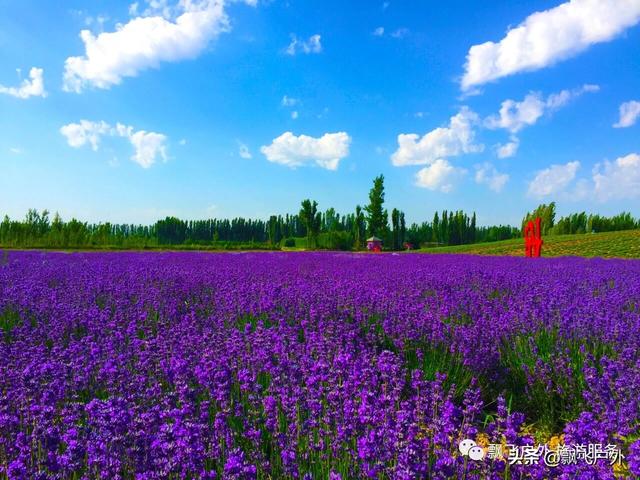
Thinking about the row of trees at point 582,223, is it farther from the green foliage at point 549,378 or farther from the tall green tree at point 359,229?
the green foliage at point 549,378

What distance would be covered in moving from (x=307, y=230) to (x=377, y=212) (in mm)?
10112

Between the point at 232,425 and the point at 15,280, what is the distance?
19.6ft

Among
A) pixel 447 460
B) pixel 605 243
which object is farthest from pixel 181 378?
pixel 605 243

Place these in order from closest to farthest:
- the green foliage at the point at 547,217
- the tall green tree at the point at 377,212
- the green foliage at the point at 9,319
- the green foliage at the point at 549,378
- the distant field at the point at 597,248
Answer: the green foliage at the point at 549,378 → the green foliage at the point at 9,319 → the distant field at the point at 597,248 → the tall green tree at the point at 377,212 → the green foliage at the point at 547,217

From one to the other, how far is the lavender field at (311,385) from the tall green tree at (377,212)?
38367 millimetres

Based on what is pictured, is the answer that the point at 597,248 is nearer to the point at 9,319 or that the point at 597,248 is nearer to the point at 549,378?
the point at 549,378

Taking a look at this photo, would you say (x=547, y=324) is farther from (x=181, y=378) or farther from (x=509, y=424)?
(x=181, y=378)

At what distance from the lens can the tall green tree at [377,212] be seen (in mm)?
43844

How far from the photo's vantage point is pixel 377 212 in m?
43.8

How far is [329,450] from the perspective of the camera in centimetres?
185

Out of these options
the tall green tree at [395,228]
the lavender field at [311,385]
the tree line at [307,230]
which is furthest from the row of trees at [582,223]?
the lavender field at [311,385]

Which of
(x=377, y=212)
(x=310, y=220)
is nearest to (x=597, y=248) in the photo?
(x=377, y=212)

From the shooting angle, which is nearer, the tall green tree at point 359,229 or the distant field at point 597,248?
the distant field at point 597,248

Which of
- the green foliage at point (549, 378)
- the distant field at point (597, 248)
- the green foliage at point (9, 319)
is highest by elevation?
the distant field at point (597, 248)
